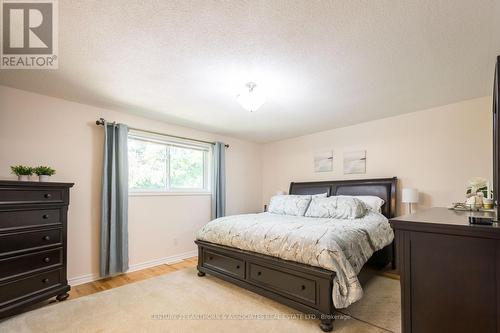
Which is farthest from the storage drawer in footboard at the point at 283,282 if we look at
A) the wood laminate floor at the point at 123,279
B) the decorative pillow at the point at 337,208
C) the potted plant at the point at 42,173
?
the potted plant at the point at 42,173

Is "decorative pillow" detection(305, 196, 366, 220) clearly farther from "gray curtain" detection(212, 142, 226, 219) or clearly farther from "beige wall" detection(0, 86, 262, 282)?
"beige wall" detection(0, 86, 262, 282)

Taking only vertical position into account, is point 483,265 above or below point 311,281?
above

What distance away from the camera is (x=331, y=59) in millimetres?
2129

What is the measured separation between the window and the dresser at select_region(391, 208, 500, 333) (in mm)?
3522

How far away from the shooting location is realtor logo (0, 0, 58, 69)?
157 centimetres

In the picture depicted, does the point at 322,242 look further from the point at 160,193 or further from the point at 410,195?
the point at 160,193

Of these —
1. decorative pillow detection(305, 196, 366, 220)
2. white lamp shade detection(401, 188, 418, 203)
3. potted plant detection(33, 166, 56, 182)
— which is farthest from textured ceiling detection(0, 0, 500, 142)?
decorative pillow detection(305, 196, 366, 220)

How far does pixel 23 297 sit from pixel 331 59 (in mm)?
3544

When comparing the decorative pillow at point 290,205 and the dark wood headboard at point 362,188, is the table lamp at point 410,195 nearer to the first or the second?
the dark wood headboard at point 362,188

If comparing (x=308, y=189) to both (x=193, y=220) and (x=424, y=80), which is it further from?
(x=424, y=80)

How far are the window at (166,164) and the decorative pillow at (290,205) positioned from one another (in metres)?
1.41

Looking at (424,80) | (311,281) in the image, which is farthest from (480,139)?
(311,281)

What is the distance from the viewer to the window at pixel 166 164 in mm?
3789

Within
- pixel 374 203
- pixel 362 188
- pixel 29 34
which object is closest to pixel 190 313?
pixel 29 34
